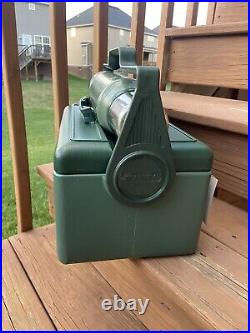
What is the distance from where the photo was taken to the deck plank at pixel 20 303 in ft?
2.18

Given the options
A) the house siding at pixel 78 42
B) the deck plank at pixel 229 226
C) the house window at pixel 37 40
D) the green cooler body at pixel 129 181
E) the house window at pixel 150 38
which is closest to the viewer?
the green cooler body at pixel 129 181

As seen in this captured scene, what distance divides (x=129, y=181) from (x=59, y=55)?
1.68 ft

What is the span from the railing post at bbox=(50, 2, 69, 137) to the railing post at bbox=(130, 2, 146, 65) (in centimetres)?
23

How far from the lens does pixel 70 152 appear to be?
1.48ft

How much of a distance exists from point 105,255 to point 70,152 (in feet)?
0.66

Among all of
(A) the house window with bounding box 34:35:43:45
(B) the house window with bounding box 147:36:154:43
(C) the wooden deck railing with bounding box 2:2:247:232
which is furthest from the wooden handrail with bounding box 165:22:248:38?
(B) the house window with bounding box 147:36:154:43

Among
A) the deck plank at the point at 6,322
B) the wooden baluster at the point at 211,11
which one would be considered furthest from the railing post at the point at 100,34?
the deck plank at the point at 6,322

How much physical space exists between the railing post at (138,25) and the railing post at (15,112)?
365mm

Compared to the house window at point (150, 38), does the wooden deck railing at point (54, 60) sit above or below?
below

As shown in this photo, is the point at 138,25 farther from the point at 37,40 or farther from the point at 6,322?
the point at 37,40

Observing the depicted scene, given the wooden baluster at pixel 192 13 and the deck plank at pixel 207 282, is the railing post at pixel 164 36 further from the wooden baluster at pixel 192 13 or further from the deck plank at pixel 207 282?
the deck plank at pixel 207 282

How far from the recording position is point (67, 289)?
746 millimetres

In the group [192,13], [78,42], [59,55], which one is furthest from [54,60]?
[78,42]

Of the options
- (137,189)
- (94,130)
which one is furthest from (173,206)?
(94,130)
